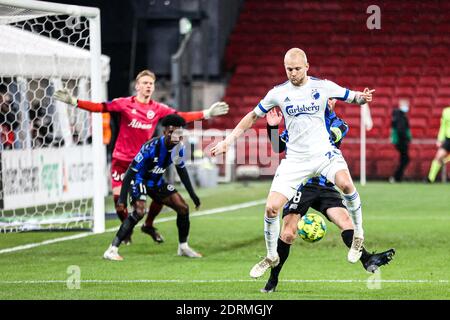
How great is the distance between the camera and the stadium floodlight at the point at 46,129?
50.4ft

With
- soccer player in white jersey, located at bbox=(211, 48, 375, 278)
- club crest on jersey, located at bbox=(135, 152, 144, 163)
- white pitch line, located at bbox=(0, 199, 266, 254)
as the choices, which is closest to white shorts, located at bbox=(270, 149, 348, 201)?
soccer player in white jersey, located at bbox=(211, 48, 375, 278)

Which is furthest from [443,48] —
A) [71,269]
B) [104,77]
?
[71,269]

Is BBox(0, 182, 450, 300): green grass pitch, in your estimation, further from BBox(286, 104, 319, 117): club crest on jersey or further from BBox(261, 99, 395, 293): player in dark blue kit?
BBox(286, 104, 319, 117): club crest on jersey

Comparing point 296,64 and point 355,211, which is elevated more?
point 296,64

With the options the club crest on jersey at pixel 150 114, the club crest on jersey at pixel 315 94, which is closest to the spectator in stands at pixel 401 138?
the club crest on jersey at pixel 150 114

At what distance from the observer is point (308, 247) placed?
13.2 meters

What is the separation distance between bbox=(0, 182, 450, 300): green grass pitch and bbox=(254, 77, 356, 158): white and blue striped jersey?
1.25m

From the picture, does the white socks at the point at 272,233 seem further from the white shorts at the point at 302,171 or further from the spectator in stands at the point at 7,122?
the spectator in stands at the point at 7,122

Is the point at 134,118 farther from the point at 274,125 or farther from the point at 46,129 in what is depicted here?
the point at 46,129

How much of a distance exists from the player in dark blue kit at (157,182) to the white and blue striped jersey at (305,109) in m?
2.84

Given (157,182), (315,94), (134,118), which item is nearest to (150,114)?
(134,118)

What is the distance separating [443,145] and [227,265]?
14280 millimetres

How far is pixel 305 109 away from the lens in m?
9.16
